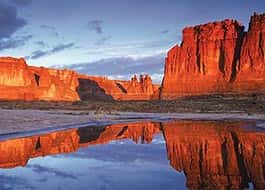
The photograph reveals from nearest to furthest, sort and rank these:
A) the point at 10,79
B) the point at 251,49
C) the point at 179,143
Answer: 1. the point at 179,143
2. the point at 251,49
3. the point at 10,79

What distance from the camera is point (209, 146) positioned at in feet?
56.4

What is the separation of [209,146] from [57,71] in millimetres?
183681

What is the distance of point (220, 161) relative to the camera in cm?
1353

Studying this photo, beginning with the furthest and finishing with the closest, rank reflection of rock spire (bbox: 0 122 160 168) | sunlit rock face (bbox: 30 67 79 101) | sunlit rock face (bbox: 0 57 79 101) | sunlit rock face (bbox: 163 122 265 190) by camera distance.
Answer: sunlit rock face (bbox: 30 67 79 101) < sunlit rock face (bbox: 0 57 79 101) < reflection of rock spire (bbox: 0 122 160 168) < sunlit rock face (bbox: 163 122 265 190)

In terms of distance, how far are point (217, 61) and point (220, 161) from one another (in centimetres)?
11527

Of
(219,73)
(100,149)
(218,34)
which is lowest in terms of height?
(100,149)

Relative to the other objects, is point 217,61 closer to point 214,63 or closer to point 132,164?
point 214,63

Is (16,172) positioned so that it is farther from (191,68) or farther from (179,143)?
(191,68)

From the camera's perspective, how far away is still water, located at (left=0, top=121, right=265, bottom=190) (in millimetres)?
10227

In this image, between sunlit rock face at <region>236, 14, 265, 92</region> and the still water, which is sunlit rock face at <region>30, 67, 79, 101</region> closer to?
sunlit rock face at <region>236, 14, 265, 92</region>

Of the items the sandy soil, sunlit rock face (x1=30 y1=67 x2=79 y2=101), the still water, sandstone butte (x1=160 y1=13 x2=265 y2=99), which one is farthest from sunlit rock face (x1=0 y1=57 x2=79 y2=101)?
the still water

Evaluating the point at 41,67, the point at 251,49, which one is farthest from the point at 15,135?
the point at 41,67

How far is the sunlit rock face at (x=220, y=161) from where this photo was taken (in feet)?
33.5

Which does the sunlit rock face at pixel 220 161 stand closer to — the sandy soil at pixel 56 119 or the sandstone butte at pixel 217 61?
the sandy soil at pixel 56 119
